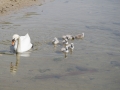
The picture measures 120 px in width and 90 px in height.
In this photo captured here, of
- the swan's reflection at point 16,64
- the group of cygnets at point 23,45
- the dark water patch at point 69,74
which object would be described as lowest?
the dark water patch at point 69,74

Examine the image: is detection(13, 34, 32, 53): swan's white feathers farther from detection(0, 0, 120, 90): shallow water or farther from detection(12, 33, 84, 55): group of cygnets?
detection(0, 0, 120, 90): shallow water

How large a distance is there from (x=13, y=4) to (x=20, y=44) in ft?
27.8

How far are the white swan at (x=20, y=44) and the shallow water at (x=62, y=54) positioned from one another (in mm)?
306

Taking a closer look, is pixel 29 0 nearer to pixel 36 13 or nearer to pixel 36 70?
pixel 36 13

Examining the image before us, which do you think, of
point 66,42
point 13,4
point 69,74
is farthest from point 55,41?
point 13,4

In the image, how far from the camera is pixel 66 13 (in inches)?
631

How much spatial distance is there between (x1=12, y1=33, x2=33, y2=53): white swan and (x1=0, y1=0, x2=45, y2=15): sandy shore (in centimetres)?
592

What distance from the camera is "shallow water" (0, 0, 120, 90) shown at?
783cm

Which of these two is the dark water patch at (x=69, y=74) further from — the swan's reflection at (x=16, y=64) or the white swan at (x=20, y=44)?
the white swan at (x=20, y=44)

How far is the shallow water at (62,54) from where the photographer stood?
7.83 meters

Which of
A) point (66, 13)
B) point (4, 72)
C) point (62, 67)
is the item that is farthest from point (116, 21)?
point (4, 72)

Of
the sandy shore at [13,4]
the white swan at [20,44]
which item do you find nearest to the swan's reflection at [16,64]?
the white swan at [20,44]

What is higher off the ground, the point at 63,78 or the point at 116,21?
the point at 116,21

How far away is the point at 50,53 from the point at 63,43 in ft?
5.27
